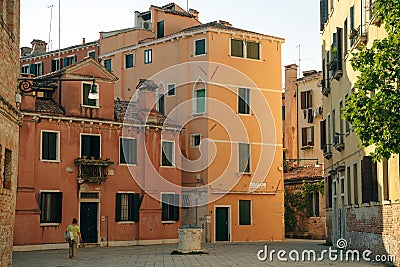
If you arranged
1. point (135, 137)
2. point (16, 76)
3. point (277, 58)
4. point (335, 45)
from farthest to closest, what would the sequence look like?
point (277, 58), point (135, 137), point (335, 45), point (16, 76)

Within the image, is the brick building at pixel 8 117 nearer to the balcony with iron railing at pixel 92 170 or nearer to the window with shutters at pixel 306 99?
the balcony with iron railing at pixel 92 170

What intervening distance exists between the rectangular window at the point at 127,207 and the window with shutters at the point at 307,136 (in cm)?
1995

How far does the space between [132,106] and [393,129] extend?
25.5 m

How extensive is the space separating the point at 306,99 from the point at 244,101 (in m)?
13.2

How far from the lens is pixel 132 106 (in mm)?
38500

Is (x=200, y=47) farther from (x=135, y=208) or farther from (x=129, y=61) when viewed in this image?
(x=135, y=208)

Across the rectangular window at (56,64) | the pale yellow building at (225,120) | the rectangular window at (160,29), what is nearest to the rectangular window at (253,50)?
the pale yellow building at (225,120)

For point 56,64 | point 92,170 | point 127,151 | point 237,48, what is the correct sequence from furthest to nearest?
point 56,64
point 237,48
point 127,151
point 92,170

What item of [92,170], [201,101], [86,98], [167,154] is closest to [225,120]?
[201,101]

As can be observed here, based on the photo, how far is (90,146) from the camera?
115ft

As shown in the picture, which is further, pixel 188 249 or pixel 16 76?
pixel 188 249

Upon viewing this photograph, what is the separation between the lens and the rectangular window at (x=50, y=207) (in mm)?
32900

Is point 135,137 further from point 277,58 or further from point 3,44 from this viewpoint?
point 3,44

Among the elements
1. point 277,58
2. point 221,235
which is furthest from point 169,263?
point 277,58
